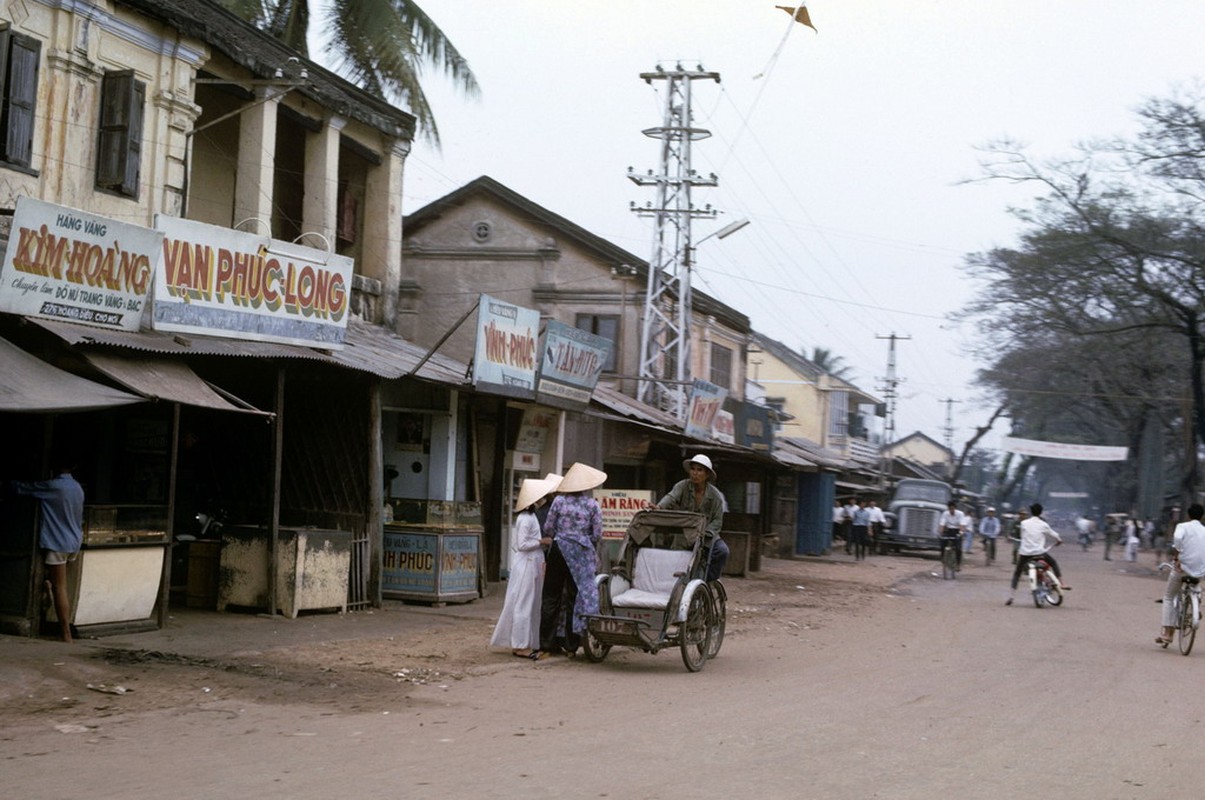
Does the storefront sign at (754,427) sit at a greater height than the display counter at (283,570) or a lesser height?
greater

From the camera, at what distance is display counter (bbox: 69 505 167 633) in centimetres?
1184

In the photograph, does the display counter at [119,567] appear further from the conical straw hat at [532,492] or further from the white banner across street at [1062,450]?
the white banner across street at [1062,450]

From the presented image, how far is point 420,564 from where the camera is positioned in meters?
16.8

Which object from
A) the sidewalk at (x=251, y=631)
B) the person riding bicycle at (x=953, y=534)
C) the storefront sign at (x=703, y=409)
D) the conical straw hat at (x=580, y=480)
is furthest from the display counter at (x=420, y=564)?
the person riding bicycle at (x=953, y=534)

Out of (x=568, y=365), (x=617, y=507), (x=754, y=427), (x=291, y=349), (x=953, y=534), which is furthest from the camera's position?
(x=953, y=534)

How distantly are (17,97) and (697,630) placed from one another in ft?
29.5

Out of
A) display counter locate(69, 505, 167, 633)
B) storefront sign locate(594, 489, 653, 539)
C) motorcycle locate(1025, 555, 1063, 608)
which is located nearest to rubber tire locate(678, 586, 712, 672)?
display counter locate(69, 505, 167, 633)

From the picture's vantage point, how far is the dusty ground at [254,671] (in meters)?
9.16

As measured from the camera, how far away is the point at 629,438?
27359 millimetres

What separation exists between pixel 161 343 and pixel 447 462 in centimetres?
660

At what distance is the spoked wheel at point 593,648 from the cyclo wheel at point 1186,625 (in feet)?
23.1

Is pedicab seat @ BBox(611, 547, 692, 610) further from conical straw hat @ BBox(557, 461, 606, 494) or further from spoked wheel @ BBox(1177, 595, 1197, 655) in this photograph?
spoked wheel @ BBox(1177, 595, 1197, 655)

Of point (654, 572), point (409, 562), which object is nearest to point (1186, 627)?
point (654, 572)

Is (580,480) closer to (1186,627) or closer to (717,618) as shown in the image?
(717,618)
